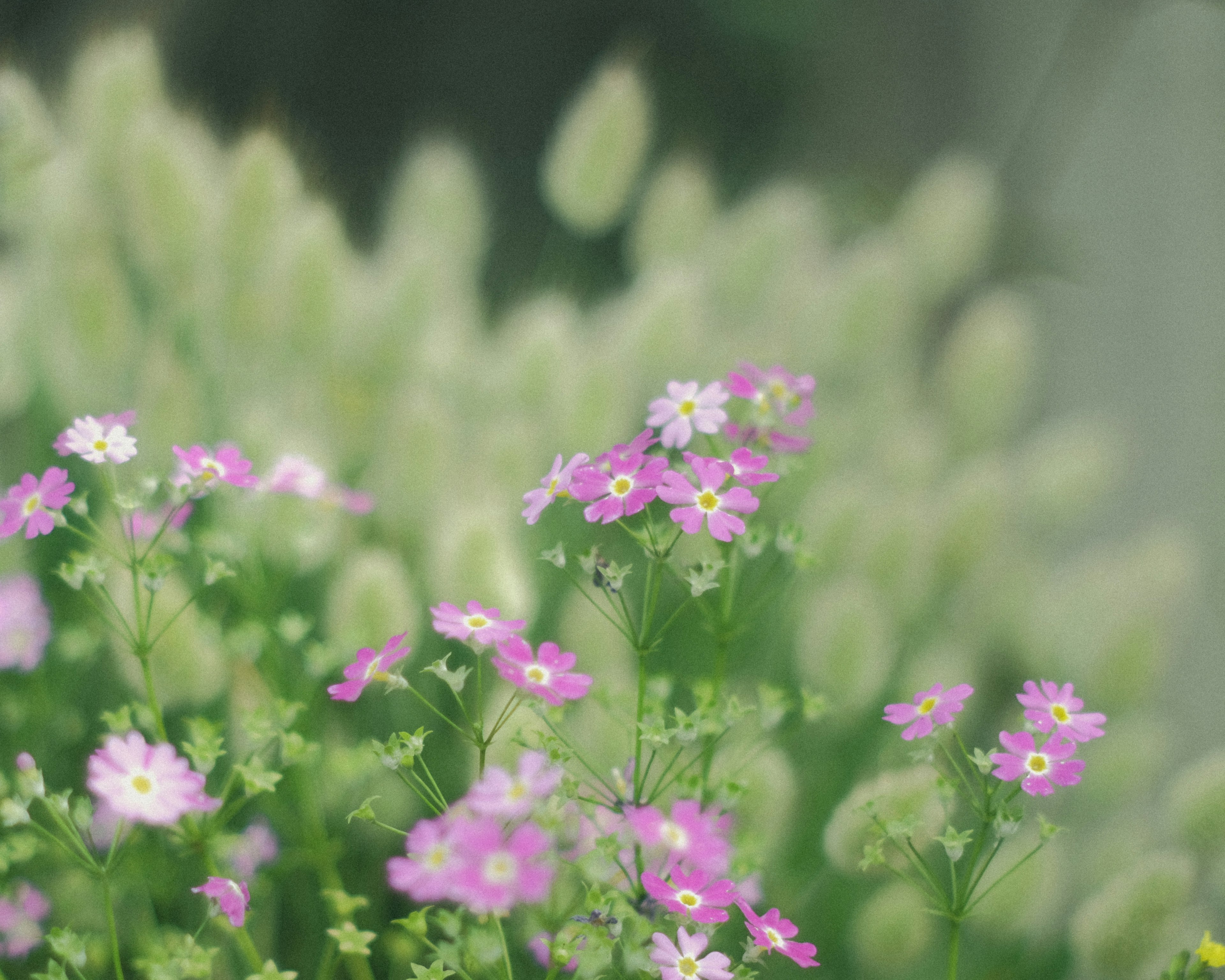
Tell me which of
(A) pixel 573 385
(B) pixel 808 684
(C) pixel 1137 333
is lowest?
(B) pixel 808 684

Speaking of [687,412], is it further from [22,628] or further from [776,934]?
[22,628]

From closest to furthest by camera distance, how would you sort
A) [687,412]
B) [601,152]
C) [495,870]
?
[495,870], [687,412], [601,152]

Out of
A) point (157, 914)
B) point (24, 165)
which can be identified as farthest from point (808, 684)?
point (24, 165)

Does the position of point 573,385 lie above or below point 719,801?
above

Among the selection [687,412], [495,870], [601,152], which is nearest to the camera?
[495,870]

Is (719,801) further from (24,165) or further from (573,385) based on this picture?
(24,165)

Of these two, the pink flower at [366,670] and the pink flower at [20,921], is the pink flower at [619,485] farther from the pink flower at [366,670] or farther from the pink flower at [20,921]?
the pink flower at [20,921]

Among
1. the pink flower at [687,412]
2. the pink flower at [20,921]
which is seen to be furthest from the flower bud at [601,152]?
the pink flower at [20,921]

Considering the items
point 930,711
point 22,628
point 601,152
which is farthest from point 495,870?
point 601,152
